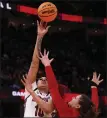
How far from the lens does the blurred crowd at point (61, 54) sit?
11.1 m

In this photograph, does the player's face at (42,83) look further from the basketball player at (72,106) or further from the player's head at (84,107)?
the player's head at (84,107)

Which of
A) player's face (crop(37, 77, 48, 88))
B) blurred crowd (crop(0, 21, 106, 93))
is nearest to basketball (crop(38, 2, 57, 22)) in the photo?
player's face (crop(37, 77, 48, 88))

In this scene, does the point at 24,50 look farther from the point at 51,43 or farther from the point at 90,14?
the point at 90,14

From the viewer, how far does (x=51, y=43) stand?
13789 mm

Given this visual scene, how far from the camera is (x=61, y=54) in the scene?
42.5 feet

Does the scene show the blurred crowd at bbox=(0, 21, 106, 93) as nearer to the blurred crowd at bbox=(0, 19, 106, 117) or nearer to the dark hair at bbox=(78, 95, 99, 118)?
the blurred crowd at bbox=(0, 19, 106, 117)

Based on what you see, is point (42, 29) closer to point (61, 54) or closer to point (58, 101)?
point (58, 101)

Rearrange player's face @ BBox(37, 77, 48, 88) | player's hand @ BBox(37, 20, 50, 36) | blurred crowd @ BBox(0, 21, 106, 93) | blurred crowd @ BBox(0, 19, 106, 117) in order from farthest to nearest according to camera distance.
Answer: blurred crowd @ BBox(0, 21, 106, 93) → blurred crowd @ BBox(0, 19, 106, 117) → player's hand @ BBox(37, 20, 50, 36) → player's face @ BBox(37, 77, 48, 88)

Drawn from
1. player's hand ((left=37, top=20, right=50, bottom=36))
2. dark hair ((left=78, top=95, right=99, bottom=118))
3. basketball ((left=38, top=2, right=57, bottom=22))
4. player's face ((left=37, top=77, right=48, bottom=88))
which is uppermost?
basketball ((left=38, top=2, right=57, bottom=22))

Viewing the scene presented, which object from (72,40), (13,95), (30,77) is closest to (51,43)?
(72,40)

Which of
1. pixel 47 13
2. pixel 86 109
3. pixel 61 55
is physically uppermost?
pixel 47 13

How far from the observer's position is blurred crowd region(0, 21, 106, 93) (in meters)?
11.1

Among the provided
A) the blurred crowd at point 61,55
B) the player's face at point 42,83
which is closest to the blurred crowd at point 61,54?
the blurred crowd at point 61,55

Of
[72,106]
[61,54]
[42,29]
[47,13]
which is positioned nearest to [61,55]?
[61,54]
